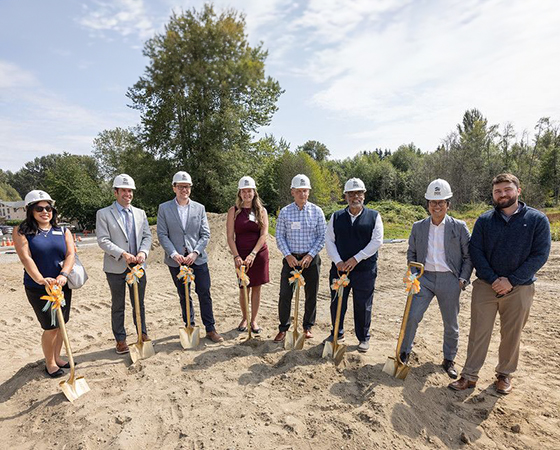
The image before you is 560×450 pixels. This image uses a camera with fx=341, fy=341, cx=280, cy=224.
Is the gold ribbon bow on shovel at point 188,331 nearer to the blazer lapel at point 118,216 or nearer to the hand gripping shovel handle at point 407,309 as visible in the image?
the blazer lapel at point 118,216

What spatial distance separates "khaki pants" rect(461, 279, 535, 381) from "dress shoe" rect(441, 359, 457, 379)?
7.4 inches

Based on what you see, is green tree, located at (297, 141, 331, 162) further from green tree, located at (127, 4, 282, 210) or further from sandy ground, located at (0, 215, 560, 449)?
sandy ground, located at (0, 215, 560, 449)

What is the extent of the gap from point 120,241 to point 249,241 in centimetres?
157

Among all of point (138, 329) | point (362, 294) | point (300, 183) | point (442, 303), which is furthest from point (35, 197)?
point (442, 303)

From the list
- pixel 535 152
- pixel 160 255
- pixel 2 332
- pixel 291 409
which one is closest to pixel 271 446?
pixel 291 409

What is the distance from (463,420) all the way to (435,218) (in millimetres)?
1934

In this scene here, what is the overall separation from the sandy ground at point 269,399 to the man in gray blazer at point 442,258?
678mm

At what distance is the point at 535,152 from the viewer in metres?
35.2

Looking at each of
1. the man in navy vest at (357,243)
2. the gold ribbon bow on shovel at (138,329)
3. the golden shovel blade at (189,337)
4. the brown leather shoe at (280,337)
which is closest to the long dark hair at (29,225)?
the gold ribbon bow on shovel at (138,329)

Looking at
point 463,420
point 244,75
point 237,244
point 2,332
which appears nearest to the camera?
point 463,420

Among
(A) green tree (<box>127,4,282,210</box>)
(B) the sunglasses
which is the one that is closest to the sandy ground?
(B) the sunglasses

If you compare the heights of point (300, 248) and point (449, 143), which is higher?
point (449, 143)

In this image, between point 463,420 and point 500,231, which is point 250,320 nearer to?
point 463,420

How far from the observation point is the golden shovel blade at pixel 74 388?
3365mm
